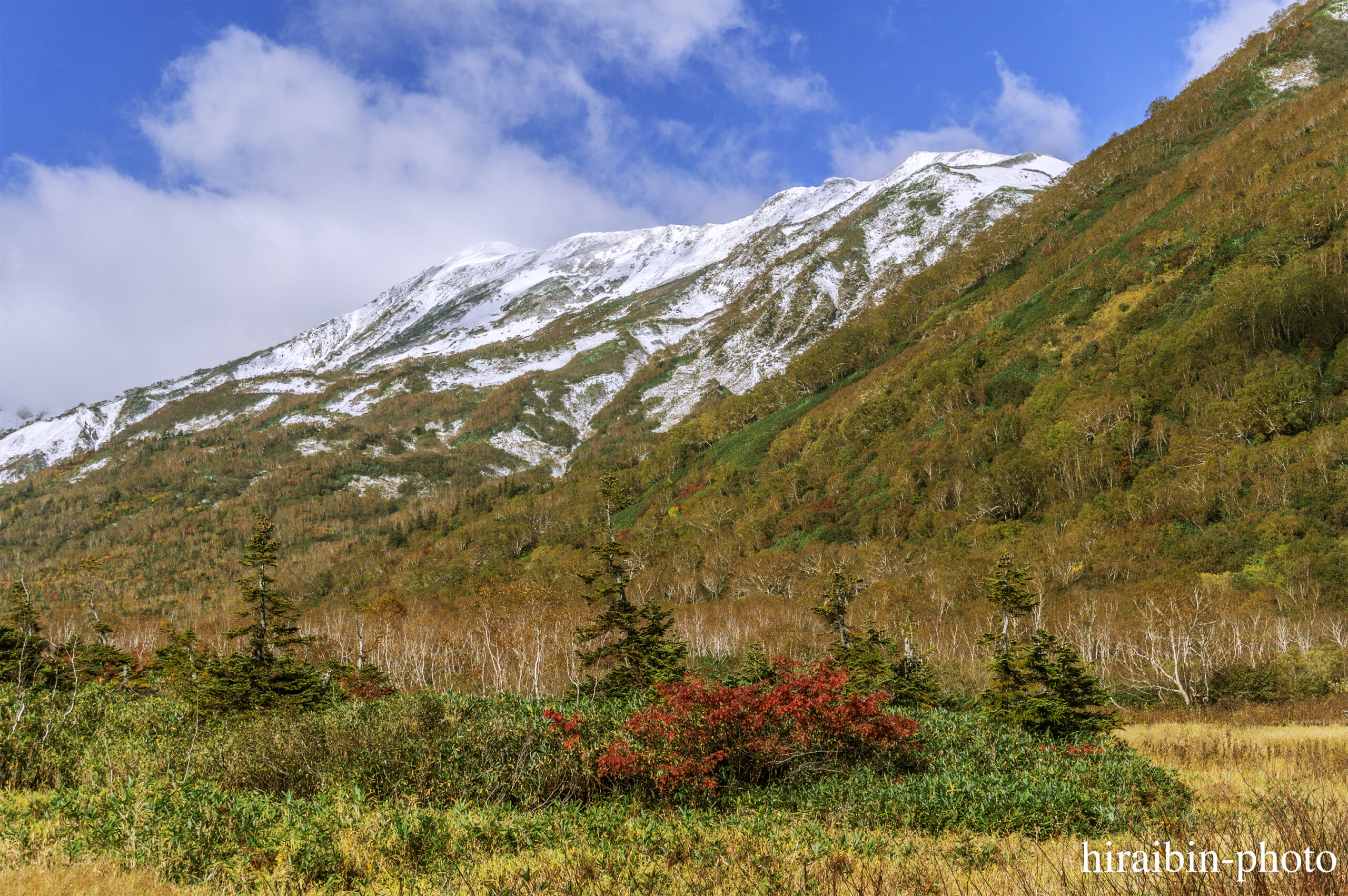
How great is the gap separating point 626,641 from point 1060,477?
70.2 m

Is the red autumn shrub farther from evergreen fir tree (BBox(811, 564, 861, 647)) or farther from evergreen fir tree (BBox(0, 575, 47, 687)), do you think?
evergreen fir tree (BBox(0, 575, 47, 687))

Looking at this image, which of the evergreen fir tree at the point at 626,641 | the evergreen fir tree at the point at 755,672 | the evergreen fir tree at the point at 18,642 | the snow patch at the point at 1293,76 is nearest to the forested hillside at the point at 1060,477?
the snow patch at the point at 1293,76

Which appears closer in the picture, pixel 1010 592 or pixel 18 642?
pixel 1010 592

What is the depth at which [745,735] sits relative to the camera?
51.0 feet

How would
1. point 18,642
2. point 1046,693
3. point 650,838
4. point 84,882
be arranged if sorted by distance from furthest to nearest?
point 18,642, point 1046,693, point 650,838, point 84,882

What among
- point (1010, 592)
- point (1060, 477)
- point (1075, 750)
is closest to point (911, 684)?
point (1010, 592)

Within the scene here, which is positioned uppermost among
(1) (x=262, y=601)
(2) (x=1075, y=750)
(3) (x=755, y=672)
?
(1) (x=262, y=601)

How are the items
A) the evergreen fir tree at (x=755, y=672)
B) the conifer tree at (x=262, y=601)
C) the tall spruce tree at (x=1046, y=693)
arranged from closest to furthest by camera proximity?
1. the tall spruce tree at (x=1046, y=693)
2. the evergreen fir tree at (x=755, y=672)
3. the conifer tree at (x=262, y=601)

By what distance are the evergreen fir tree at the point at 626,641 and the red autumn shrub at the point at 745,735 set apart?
11219mm

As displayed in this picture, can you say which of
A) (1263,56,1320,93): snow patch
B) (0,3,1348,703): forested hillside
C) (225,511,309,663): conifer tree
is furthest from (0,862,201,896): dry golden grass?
(1263,56,1320,93): snow patch

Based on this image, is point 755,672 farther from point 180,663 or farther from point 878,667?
point 180,663

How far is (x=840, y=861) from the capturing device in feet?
30.6

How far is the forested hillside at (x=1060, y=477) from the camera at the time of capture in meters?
51.7

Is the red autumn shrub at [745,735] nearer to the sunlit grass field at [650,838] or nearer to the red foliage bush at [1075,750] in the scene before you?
the sunlit grass field at [650,838]
